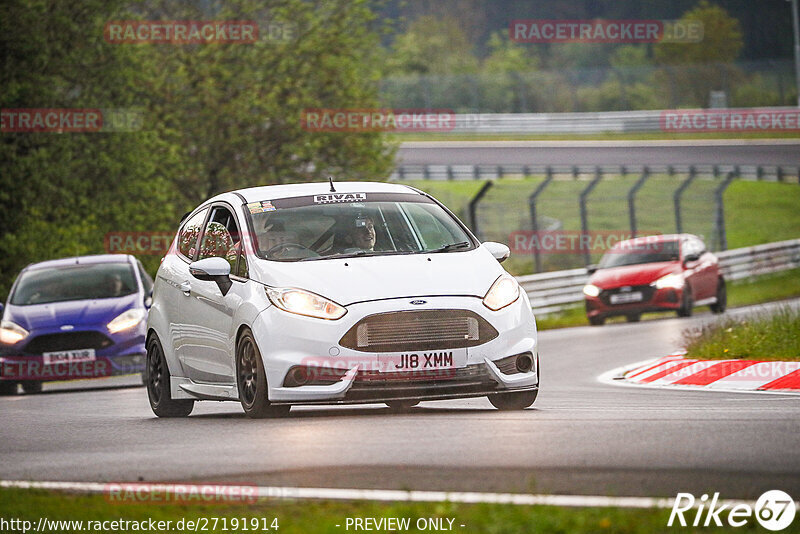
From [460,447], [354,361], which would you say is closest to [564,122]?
[354,361]

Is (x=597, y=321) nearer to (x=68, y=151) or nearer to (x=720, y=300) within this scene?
(x=720, y=300)

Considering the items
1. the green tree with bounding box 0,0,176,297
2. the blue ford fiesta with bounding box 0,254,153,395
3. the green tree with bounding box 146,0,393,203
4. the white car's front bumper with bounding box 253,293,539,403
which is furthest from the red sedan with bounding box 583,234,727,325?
the white car's front bumper with bounding box 253,293,539,403

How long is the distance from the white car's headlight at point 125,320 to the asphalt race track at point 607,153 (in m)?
43.7

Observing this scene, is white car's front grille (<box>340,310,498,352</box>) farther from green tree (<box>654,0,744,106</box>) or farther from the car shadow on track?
green tree (<box>654,0,744,106</box>)

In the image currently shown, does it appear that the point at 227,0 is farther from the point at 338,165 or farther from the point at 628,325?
the point at 628,325

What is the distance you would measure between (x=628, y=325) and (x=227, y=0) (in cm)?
1837

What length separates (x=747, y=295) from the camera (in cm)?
3531

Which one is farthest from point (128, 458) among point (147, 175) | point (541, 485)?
point (147, 175)

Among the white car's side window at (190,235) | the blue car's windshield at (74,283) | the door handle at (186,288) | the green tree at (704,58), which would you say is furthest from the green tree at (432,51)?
the door handle at (186,288)

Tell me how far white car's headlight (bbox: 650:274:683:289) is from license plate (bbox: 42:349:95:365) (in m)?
11.9

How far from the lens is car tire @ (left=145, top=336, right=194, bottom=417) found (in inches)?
501

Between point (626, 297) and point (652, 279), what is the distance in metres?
0.55

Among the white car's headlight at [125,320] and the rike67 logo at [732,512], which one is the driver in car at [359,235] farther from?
the white car's headlight at [125,320]

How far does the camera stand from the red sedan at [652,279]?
2719 cm
